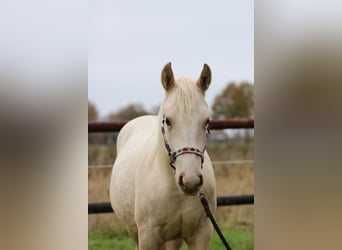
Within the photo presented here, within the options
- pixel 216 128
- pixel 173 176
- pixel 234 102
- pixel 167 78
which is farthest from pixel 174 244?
pixel 234 102

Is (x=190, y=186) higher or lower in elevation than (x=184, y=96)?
lower

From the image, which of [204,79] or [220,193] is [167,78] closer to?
[204,79]

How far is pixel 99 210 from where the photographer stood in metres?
1.93

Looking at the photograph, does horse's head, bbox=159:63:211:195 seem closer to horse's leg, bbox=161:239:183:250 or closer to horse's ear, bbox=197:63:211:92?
horse's ear, bbox=197:63:211:92

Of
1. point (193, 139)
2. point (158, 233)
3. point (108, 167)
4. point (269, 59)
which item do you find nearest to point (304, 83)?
point (269, 59)

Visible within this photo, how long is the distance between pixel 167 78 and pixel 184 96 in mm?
78

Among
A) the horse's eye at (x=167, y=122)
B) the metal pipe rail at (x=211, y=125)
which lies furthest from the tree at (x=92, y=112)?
the horse's eye at (x=167, y=122)

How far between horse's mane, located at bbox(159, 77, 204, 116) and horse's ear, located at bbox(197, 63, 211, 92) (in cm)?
2

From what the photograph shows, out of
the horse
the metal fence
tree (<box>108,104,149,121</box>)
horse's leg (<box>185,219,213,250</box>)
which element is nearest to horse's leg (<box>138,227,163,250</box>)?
the horse

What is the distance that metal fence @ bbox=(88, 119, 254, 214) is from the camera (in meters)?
1.94

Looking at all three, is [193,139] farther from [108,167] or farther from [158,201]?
[108,167]

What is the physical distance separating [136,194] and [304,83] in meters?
0.62

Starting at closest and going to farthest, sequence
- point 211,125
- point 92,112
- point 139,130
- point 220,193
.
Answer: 1. point 139,130
2. point 92,112
3. point 211,125
4. point 220,193

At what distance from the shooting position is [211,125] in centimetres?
202
